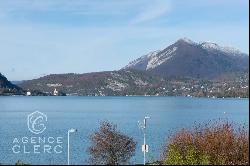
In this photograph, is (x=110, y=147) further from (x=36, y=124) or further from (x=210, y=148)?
(x=36, y=124)

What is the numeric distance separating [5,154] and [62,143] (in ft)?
36.7

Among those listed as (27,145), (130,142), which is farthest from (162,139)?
(130,142)

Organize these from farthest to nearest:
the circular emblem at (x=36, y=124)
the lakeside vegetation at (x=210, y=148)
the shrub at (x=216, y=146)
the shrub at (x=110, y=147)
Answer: the circular emblem at (x=36, y=124) → the shrub at (x=110, y=147) → the shrub at (x=216, y=146) → the lakeside vegetation at (x=210, y=148)

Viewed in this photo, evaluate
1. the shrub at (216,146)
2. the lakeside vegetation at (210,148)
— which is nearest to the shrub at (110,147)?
the lakeside vegetation at (210,148)

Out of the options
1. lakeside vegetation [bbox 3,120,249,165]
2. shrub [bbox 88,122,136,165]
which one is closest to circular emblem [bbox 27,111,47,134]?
shrub [bbox 88,122,136,165]

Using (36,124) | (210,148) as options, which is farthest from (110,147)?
(36,124)

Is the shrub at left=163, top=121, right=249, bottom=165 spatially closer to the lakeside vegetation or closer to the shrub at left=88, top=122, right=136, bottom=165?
the lakeside vegetation

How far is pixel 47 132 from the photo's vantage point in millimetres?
77375

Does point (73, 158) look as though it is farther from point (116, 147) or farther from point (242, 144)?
point (242, 144)

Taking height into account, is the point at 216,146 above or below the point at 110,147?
above

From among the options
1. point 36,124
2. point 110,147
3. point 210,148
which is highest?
point 210,148

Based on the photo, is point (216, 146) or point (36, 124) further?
point (36, 124)

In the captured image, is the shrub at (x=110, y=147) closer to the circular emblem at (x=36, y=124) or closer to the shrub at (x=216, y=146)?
the shrub at (x=216, y=146)

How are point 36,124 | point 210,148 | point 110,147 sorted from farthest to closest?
point 36,124
point 110,147
point 210,148
